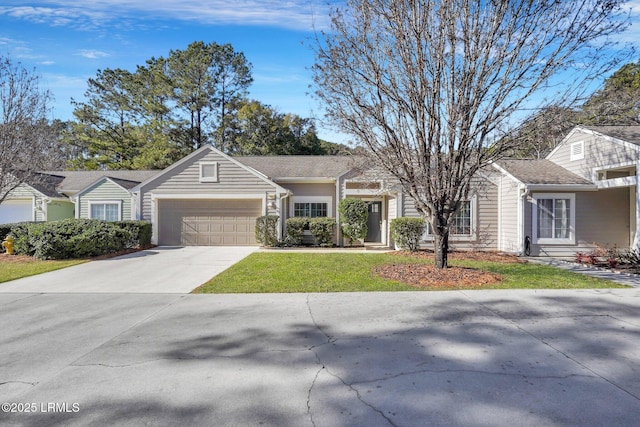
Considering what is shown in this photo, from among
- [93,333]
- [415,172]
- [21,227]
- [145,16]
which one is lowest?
[93,333]

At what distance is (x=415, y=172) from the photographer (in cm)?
834

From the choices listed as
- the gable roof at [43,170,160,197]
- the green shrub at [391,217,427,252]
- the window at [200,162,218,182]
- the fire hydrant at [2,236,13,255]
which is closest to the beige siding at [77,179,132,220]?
the gable roof at [43,170,160,197]

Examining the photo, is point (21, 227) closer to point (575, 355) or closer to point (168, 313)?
point (168, 313)

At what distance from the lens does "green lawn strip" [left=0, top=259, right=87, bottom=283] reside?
865 centimetres

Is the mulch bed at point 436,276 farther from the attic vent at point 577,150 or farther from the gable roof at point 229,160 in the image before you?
the attic vent at point 577,150

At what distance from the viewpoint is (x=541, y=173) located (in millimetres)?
13188

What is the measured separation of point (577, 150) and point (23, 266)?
760 inches

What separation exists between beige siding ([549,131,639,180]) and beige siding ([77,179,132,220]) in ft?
64.2

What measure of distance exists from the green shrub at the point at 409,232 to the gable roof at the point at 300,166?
11.5 feet

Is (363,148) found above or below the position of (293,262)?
above

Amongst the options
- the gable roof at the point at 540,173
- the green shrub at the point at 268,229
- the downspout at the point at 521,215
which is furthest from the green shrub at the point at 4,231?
the downspout at the point at 521,215

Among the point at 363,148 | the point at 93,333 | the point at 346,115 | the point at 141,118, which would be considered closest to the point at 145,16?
the point at 346,115

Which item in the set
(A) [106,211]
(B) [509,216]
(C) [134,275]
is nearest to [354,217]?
(B) [509,216]

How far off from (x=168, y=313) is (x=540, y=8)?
9.46 m
